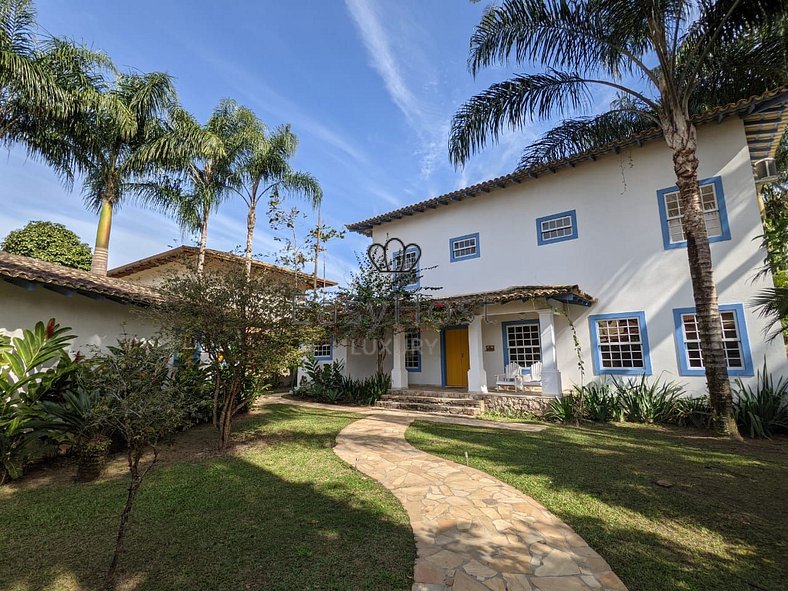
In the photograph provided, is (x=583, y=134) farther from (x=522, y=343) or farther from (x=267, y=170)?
(x=267, y=170)

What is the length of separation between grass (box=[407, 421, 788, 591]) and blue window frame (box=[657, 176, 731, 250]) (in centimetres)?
536

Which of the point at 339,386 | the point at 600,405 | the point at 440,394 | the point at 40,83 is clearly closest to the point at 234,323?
the point at 440,394

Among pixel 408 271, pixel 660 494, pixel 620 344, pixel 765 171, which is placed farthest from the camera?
pixel 408 271

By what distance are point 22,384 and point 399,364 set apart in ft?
33.8

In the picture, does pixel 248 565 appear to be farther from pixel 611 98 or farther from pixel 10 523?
pixel 611 98

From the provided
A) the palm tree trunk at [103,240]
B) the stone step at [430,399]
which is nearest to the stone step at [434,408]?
the stone step at [430,399]

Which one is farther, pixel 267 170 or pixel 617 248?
pixel 267 170

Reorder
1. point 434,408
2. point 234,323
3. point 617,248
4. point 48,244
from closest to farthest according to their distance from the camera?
point 234,323, point 617,248, point 434,408, point 48,244

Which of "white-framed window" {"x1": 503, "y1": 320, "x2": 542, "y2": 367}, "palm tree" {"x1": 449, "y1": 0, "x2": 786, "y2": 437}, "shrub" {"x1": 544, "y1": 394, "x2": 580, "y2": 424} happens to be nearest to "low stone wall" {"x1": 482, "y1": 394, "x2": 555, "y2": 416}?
"shrub" {"x1": 544, "y1": 394, "x2": 580, "y2": 424}

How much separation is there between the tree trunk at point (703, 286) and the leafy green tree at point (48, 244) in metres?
25.0

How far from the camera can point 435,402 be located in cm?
1200

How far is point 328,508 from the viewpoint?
451 cm

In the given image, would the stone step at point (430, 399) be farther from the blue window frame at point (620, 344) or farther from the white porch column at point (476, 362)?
the blue window frame at point (620, 344)

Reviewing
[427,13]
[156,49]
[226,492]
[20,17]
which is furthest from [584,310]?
[20,17]
